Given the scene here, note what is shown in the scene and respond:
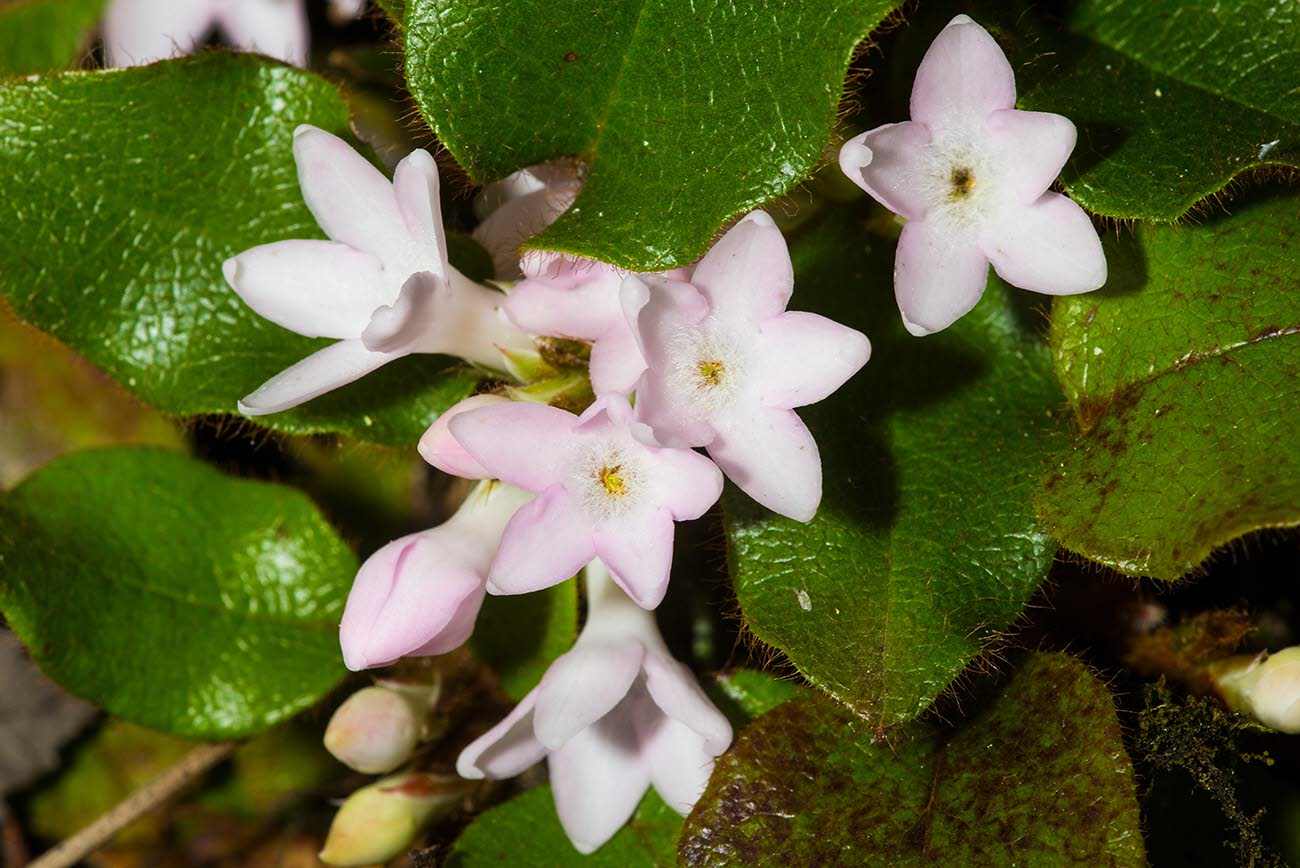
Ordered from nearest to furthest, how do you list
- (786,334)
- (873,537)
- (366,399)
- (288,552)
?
(786,334)
(873,537)
(366,399)
(288,552)

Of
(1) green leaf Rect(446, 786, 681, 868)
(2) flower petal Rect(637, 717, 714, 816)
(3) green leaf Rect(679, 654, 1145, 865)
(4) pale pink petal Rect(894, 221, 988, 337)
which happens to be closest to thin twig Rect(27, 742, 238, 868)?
(1) green leaf Rect(446, 786, 681, 868)

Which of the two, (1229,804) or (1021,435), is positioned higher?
(1021,435)

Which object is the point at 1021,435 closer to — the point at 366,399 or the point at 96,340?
the point at 366,399

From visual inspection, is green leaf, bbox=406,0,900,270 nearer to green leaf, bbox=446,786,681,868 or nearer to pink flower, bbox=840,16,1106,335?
pink flower, bbox=840,16,1106,335

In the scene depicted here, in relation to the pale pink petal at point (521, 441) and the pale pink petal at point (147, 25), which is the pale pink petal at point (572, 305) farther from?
the pale pink petal at point (147, 25)

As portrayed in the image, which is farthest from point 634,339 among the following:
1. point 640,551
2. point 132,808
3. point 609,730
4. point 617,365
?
point 132,808

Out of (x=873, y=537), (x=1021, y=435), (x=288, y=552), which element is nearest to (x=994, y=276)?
(x=1021, y=435)
